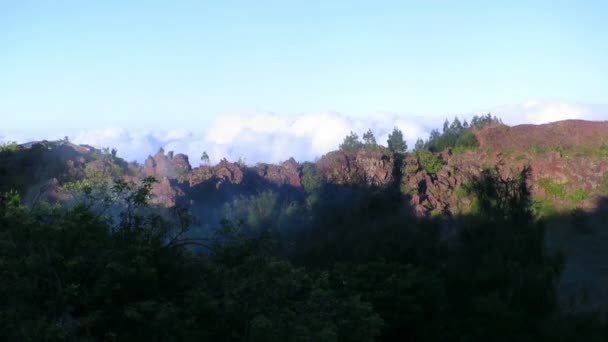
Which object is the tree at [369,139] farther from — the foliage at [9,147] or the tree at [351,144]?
the foliage at [9,147]

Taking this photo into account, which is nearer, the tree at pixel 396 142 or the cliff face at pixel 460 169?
the cliff face at pixel 460 169

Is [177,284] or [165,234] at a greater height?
[165,234]

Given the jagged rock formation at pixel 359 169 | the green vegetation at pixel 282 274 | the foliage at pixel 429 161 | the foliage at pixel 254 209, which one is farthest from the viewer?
the jagged rock formation at pixel 359 169

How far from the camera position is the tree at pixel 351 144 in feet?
55.3

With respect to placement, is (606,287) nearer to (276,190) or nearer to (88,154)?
(276,190)

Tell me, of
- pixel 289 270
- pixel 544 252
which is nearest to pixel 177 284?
pixel 289 270

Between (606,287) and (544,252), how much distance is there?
119 cm

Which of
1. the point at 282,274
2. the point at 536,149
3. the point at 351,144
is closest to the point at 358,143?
the point at 351,144

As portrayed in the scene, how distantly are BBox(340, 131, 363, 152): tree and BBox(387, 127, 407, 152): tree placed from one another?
2.59ft

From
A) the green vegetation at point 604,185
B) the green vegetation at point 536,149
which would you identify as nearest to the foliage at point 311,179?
the green vegetation at point 536,149

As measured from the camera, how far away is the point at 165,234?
9.94 m

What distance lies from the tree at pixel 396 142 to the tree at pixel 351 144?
0.79 metres

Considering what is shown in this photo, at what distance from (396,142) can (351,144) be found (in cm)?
114

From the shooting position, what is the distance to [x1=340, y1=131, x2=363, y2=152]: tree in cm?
1686
